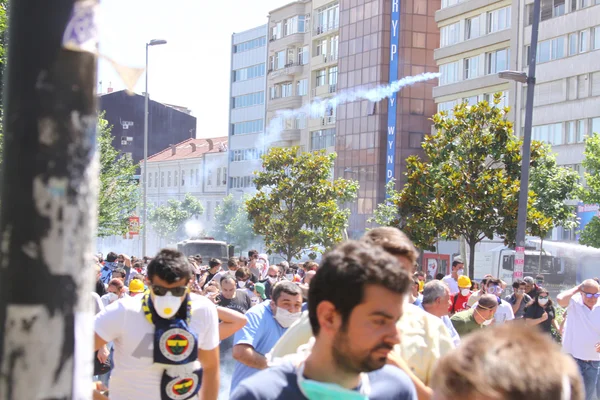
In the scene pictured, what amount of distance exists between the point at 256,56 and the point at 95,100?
300 ft

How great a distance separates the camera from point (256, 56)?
92750 mm

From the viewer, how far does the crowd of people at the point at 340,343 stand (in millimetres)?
2018

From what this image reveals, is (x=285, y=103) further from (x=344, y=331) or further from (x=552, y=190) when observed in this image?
(x=344, y=331)

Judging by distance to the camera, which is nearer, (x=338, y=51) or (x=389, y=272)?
(x=389, y=272)

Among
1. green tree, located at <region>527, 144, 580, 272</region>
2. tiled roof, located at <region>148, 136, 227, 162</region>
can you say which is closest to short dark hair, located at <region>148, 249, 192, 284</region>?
green tree, located at <region>527, 144, 580, 272</region>

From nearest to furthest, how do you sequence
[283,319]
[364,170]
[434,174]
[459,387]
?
[459,387] → [283,319] → [434,174] → [364,170]

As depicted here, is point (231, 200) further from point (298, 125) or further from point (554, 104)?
point (554, 104)

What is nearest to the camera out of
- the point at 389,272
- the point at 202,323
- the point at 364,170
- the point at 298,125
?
the point at 389,272

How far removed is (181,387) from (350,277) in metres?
2.79

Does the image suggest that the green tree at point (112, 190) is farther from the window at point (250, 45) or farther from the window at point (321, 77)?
the window at point (250, 45)

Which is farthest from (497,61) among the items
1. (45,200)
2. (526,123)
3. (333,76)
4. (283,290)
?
(45,200)

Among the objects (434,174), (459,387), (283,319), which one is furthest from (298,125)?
(459,387)

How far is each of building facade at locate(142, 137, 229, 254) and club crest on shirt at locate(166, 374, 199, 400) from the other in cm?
8892

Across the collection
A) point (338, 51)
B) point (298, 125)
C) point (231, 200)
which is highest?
point (338, 51)
